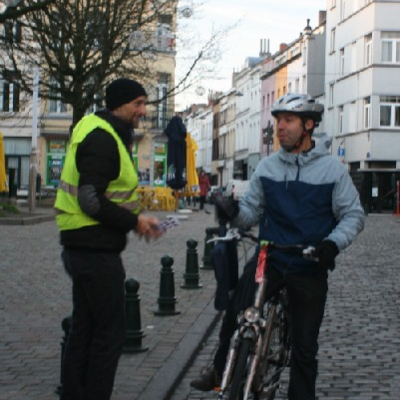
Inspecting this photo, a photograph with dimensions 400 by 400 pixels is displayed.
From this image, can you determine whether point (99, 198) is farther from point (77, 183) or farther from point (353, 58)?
point (353, 58)

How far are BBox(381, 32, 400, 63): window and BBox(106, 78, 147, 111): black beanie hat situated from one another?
167 ft

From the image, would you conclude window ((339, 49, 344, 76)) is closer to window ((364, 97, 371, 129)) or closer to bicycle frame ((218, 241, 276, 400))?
window ((364, 97, 371, 129))

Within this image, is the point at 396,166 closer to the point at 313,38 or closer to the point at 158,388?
the point at 313,38

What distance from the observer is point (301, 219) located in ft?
18.1

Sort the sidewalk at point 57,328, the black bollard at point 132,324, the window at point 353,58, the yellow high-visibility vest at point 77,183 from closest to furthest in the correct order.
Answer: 1. the yellow high-visibility vest at point 77,183
2. the sidewalk at point 57,328
3. the black bollard at point 132,324
4. the window at point 353,58

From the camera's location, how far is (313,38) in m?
67.9

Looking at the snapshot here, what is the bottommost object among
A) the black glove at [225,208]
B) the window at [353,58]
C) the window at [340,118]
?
the black glove at [225,208]

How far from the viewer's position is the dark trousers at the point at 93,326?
17.3ft

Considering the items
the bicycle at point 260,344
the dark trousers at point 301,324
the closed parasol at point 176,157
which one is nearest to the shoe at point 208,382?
Answer: the dark trousers at point 301,324

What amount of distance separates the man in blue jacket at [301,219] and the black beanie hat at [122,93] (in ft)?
2.66

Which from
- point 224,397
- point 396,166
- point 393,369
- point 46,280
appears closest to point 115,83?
point 224,397

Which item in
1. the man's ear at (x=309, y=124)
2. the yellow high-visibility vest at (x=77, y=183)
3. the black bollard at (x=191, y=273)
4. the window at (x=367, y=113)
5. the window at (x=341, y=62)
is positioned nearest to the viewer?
the yellow high-visibility vest at (x=77, y=183)

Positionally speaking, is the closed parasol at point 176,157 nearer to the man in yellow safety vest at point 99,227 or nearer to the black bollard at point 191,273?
the black bollard at point 191,273

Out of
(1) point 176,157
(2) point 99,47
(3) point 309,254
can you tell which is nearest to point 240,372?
(3) point 309,254
